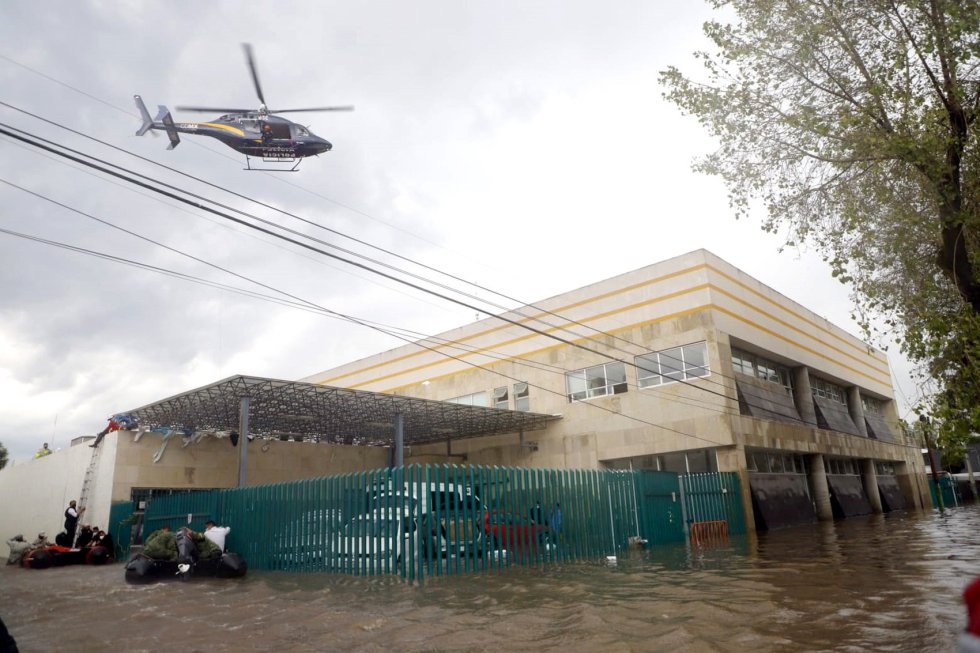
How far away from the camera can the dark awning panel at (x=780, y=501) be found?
23656mm

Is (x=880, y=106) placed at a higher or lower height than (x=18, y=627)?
higher

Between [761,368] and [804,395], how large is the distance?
3787 millimetres

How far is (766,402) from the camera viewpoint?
26.9m

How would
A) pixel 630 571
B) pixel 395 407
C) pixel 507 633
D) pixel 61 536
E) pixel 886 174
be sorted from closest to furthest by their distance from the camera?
pixel 507 633 < pixel 630 571 < pixel 886 174 < pixel 61 536 < pixel 395 407

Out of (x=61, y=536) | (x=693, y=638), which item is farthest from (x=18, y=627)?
(x=61, y=536)

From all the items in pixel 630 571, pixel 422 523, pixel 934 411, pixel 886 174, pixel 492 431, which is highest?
pixel 886 174

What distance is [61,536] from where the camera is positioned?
63.7 feet

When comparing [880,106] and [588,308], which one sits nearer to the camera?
[880,106]

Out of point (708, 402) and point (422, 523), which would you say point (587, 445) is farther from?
point (422, 523)

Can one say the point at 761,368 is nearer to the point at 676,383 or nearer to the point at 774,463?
the point at 774,463

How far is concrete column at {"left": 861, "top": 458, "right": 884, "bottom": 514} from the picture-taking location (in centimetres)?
3500

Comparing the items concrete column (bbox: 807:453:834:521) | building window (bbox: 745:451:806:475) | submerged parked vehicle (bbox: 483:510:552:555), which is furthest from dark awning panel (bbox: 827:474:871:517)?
submerged parked vehicle (bbox: 483:510:552:555)

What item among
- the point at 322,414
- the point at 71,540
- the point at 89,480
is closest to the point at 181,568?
the point at 71,540

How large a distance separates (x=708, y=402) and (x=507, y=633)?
61.5 ft
